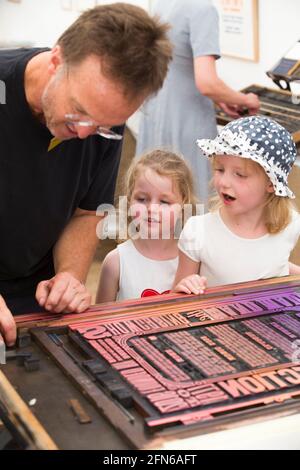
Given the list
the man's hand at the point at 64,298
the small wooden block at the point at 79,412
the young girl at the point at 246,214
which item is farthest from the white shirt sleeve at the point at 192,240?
the small wooden block at the point at 79,412

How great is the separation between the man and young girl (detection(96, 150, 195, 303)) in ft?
0.71

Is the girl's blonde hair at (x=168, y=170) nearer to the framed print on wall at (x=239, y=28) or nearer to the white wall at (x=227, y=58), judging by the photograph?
the white wall at (x=227, y=58)

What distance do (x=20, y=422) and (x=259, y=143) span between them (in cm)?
110

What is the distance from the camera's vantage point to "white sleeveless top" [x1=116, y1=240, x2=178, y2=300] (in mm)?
2312

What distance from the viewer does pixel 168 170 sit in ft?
7.68

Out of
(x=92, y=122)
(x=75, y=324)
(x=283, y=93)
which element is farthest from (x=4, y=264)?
(x=283, y=93)

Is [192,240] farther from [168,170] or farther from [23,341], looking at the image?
[23,341]

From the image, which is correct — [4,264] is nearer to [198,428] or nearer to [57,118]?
[57,118]

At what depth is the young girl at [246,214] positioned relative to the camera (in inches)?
81.4

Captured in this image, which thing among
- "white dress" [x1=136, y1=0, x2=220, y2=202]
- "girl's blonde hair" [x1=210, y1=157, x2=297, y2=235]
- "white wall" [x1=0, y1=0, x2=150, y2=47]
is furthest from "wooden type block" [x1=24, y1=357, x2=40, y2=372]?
"white wall" [x1=0, y1=0, x2=150, y2=47]

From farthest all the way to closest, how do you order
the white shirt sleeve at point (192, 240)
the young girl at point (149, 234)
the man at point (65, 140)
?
the young girl at point (149, 234) < the white shirt sleeve at point (192, 240) < the man at point (65, 140)

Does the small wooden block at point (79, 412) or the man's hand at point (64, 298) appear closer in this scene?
the small wooden block at point (79, 412)

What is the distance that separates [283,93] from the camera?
364 cm

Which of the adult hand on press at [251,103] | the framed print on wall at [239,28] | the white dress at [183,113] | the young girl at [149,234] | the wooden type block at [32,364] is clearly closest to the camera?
the wooden type block at [32,364]
